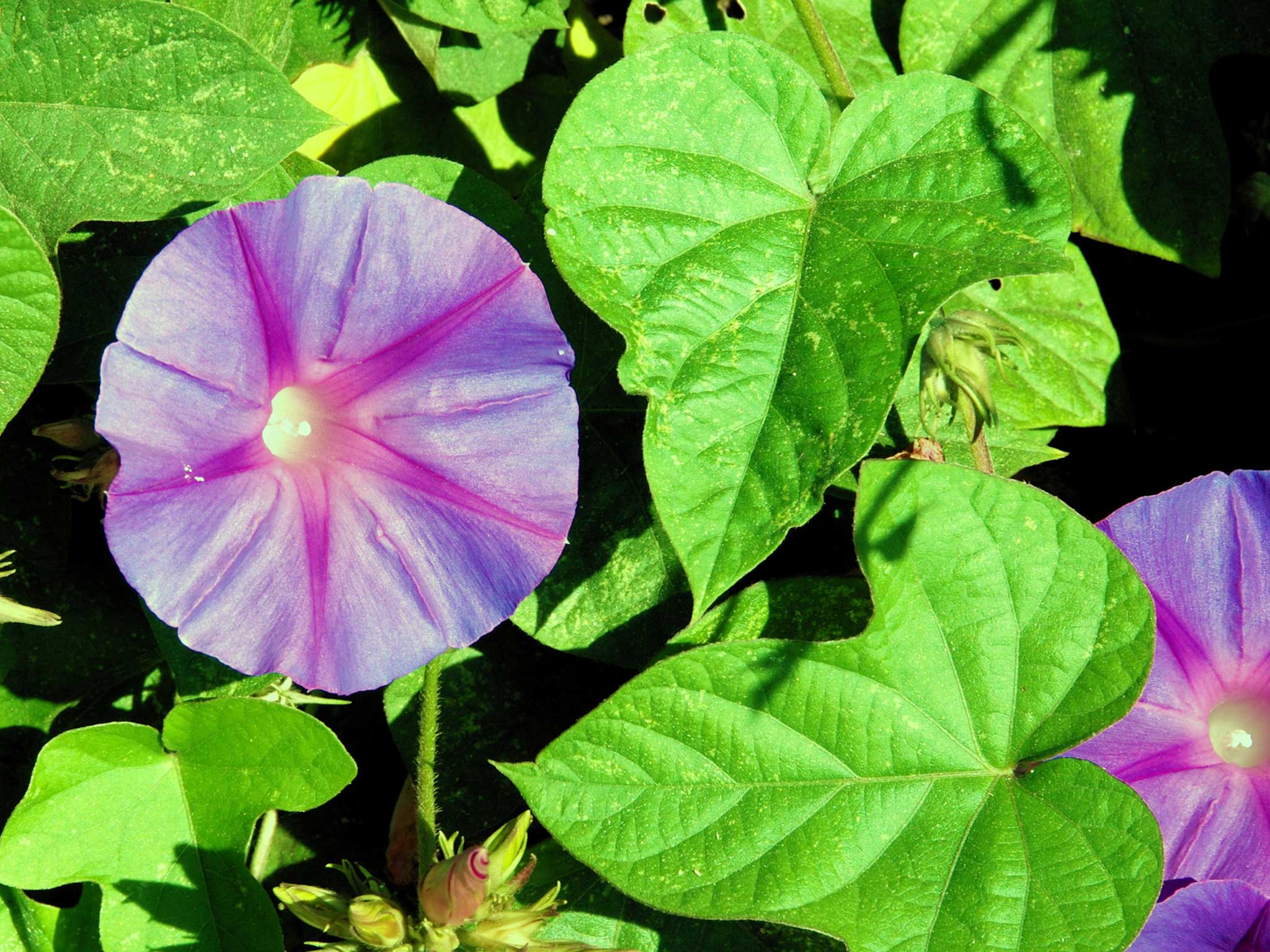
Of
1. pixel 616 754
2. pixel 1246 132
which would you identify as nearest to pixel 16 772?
pixel 616 754

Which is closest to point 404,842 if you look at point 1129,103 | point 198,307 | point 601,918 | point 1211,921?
point 601,918

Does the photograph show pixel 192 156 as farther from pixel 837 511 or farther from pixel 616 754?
pixel 837 511

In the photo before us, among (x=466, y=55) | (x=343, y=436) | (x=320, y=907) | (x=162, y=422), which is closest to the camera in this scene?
(x=162, y=422)

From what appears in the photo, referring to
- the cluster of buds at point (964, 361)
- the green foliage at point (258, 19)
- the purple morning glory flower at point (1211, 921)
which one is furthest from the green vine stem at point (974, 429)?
the green foliage at point (258, 19)

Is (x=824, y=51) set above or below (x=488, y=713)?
above

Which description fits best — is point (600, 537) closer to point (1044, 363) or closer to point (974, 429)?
point (974, 429)

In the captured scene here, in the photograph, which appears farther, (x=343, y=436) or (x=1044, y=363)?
(x=1044, y=363)

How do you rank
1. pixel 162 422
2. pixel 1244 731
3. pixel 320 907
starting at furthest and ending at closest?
pixel 1244 731 < pixel 320 907 < pixel 162 422

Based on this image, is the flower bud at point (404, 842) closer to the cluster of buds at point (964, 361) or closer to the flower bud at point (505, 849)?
the flower bud at point (505, 849)
